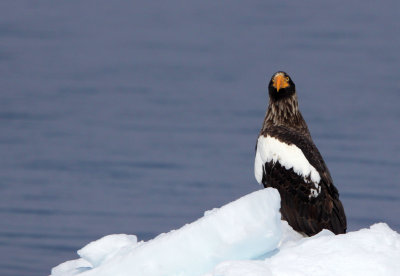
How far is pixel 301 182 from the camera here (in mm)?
8852

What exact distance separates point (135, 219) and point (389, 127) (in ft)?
18.0

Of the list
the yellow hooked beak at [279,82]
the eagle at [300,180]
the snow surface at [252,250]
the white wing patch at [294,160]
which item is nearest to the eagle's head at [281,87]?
the yellow hooked beak at [279,82]

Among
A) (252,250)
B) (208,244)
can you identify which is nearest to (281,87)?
(252,250)

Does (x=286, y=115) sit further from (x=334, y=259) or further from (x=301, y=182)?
(x=334, y=259)

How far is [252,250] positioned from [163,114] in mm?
11369

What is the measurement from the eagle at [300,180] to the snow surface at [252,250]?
2110 millimetres

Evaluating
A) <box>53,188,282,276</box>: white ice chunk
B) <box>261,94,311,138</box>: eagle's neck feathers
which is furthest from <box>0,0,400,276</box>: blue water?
<box>53,188,282,276</box>: white ice chunk

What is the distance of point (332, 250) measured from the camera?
6.30m

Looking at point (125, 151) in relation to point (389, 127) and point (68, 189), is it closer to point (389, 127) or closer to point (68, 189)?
point (68, 189)

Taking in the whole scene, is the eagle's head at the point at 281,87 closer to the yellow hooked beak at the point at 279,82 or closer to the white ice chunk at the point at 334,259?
the yellow hooked beak at the point at 279,82

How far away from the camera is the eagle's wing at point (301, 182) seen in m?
8.72

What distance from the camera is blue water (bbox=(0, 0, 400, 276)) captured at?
1282 centimetres

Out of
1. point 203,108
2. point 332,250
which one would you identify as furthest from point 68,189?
point 332,250

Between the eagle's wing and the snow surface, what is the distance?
2117mm
